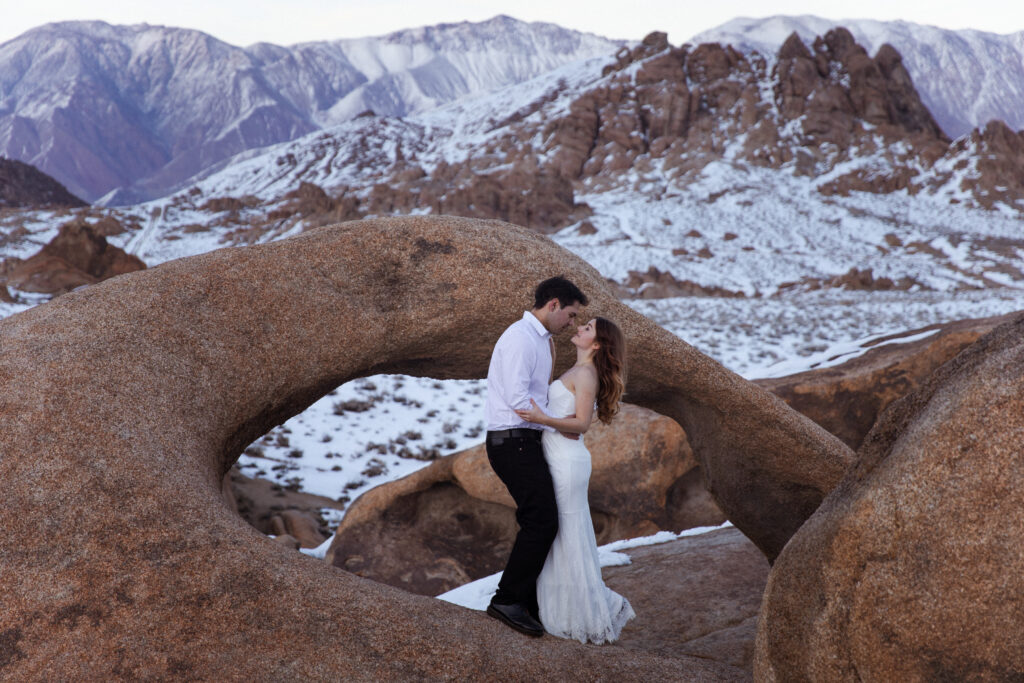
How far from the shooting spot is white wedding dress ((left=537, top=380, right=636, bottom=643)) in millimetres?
3877

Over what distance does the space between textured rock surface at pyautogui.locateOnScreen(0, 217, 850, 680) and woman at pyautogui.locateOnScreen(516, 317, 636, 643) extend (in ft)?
1.08

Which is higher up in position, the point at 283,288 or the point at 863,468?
the point at 283,288

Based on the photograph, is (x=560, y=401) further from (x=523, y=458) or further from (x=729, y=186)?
(x=729, y=186)

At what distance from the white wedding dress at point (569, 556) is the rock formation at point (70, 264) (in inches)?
852

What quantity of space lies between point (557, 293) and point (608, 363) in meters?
0.47

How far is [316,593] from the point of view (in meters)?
3.21

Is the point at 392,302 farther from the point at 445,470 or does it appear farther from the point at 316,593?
the point at 445,470

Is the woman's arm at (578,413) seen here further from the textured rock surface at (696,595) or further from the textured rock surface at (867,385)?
the textured rock surface at (867,385)

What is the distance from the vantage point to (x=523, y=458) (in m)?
3.82

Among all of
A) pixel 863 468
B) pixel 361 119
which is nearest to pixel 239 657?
pixel 863 468

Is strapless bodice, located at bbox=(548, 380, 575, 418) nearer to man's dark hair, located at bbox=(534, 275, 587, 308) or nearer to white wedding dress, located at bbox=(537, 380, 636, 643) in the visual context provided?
white wedding dress, located at bbox=(537, 380, 636, 643)

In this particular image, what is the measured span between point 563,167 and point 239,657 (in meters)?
72.8

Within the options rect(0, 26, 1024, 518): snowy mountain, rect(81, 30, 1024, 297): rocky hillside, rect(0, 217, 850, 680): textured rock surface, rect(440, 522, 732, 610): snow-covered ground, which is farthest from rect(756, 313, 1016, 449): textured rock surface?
rect(81, 30, 1024, 297): rocky hillside

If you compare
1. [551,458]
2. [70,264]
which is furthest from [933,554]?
[70,264]
